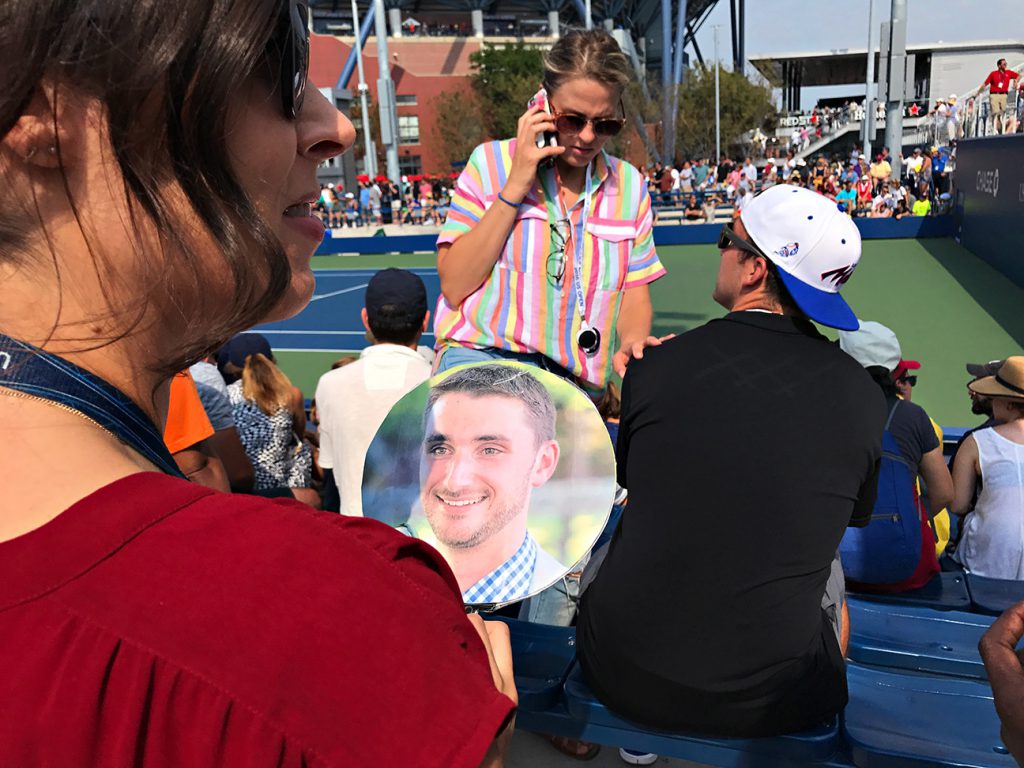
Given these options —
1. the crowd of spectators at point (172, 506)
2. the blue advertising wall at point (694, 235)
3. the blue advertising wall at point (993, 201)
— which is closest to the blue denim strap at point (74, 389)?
the crowd of spectators at point (172, 506)

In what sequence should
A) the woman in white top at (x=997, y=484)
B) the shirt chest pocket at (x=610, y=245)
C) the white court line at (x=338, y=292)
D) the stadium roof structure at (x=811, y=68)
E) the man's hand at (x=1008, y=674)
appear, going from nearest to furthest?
the man's hand at (x=1008, y=674)
the shirt chest pocket at (x=610, y=245)
the woman in white top at (x=997, y=484)
the white court line at (x=338, y=292)
the stadium roof structure at (x=811, y=68)

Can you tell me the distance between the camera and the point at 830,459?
6.99 ft

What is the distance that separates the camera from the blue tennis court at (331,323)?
412 inches

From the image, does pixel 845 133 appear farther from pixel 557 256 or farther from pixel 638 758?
pixel 638 758

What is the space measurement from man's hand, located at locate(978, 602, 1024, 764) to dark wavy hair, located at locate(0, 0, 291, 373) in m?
1.83

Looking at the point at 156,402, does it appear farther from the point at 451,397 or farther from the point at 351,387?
the point at 351,387

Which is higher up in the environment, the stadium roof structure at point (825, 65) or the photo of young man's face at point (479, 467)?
the stadium roof structure at point (825, 65)

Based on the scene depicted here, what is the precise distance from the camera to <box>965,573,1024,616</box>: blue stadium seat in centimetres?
314

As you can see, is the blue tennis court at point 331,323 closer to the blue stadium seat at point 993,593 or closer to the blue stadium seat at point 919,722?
the blue stadium seat at point 993,593

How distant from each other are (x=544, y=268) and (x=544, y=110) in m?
0.53

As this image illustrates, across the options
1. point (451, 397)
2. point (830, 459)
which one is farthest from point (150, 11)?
point (830, 459)

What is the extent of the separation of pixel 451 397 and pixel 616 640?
0.80 metres

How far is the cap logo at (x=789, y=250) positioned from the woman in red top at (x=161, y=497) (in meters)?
2.06

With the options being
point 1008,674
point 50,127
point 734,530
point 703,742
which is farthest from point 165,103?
point 703,742
